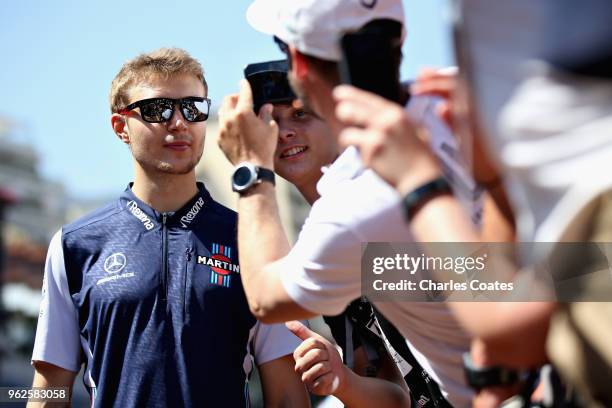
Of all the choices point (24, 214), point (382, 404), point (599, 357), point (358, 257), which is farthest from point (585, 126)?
point (24, 214)

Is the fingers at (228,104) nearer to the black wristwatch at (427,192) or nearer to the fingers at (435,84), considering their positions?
the fingers at (435,84)

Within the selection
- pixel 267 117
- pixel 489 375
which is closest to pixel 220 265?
pixel 267 117

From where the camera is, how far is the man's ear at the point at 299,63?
2748 mm

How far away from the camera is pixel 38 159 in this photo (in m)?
50.8

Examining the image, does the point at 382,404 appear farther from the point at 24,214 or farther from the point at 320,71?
the point at 24,214

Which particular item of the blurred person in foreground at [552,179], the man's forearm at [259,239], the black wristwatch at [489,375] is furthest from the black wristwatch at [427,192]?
the man's forearm at [259,239]

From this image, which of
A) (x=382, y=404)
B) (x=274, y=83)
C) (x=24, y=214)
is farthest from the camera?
(x=24, y=214)

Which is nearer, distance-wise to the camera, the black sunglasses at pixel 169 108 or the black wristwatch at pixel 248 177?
the black wristwatch at pixel 248 177

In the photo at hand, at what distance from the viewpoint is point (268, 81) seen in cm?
352

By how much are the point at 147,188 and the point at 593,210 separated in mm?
2941

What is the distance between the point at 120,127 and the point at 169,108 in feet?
1.29

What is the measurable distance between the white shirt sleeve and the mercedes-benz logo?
8.2 inches

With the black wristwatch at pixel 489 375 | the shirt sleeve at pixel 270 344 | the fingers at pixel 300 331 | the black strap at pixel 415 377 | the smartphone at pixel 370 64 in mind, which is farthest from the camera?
the shirt sleeve at pixel 270 344

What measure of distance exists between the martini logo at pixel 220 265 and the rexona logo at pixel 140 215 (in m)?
0.30
